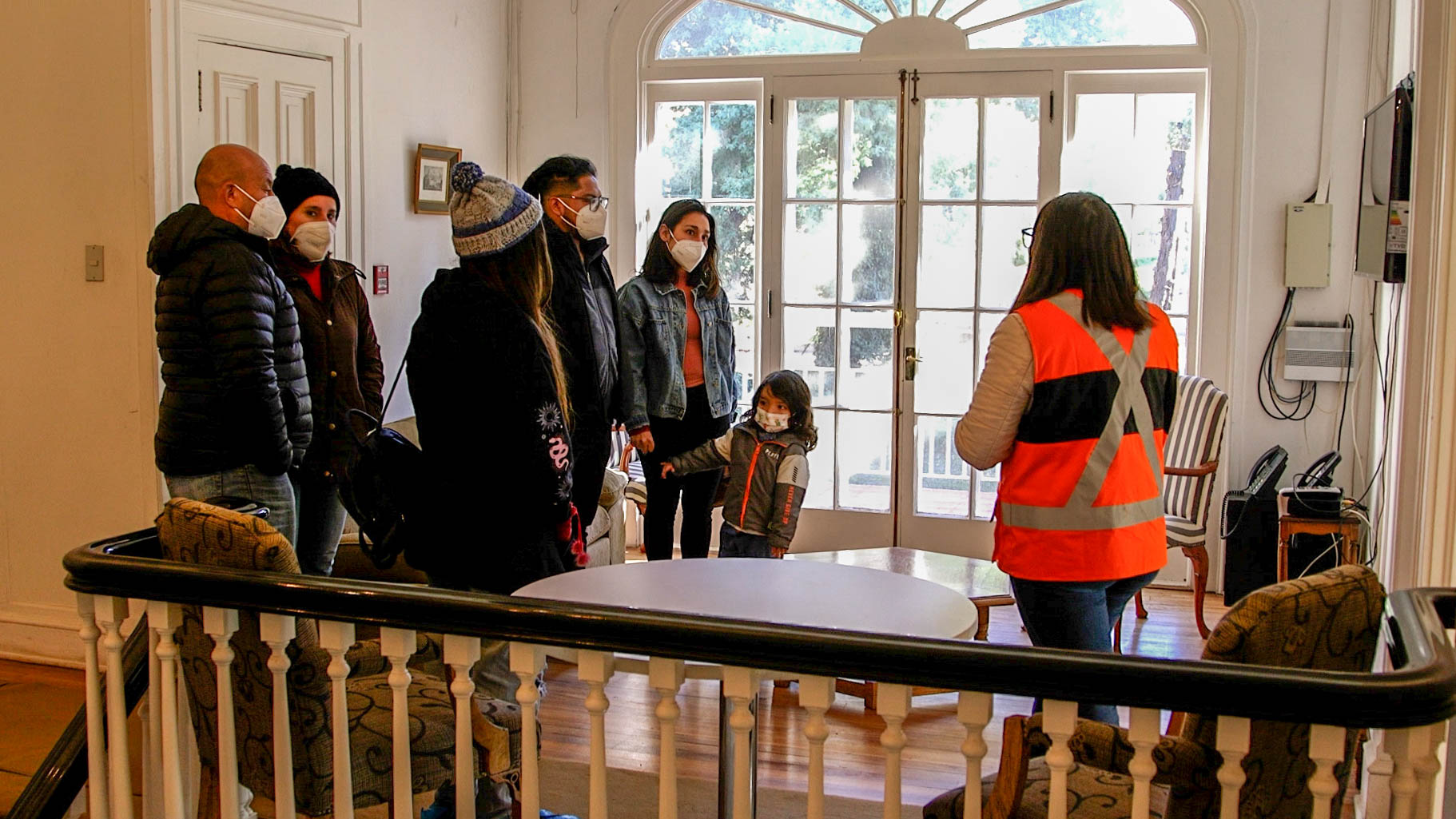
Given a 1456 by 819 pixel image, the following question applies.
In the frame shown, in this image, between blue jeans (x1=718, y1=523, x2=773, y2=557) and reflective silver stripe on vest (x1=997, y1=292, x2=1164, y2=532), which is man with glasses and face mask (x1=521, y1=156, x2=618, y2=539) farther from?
reflective silver stripe on vest (x1=997, y1=292, x2=1164, y2=532)

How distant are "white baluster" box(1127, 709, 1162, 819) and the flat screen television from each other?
2.83 meters

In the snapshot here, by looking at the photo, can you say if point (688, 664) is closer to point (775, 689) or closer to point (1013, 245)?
point (775, 689)

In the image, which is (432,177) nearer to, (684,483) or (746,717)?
(684,483)

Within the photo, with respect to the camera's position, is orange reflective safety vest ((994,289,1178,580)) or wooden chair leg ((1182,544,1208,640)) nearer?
orange reflective safety vest ((994,289,1178,580))

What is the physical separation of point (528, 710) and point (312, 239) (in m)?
2.33

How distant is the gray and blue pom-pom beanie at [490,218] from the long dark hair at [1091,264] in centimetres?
97

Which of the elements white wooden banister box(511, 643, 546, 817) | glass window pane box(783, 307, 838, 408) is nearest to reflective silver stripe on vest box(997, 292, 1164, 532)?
white wooden banister box(511, 643, 546, 817)

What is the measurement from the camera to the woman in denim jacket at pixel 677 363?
13.3 ft

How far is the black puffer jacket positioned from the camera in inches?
117

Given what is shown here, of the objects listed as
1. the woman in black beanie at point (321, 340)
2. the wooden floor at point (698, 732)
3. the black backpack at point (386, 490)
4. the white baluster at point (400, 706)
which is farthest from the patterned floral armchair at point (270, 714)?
the woman in black beanie at point (321, 340)

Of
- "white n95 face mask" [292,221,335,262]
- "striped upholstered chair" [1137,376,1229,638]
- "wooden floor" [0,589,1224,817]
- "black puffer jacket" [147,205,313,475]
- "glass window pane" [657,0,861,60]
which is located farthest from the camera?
"glass window pane" [657,0,861,60]

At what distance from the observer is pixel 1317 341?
496cm

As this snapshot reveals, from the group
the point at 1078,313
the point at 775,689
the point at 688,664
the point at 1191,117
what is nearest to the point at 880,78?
the point at 1191,117

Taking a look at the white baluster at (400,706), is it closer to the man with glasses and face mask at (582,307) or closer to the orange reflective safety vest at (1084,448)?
the orange reflective safety vest at (1084,448)
